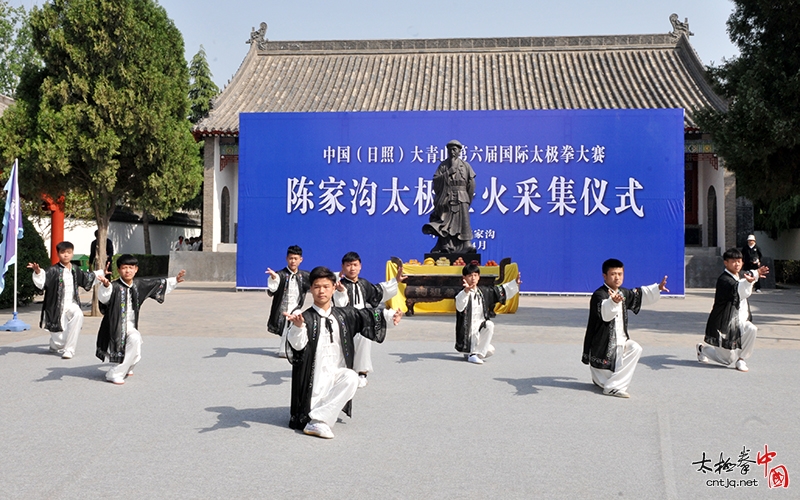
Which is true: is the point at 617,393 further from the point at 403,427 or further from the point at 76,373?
the point at 76,373

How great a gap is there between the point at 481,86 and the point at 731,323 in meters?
15.8

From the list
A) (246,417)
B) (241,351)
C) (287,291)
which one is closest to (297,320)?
(246,417)

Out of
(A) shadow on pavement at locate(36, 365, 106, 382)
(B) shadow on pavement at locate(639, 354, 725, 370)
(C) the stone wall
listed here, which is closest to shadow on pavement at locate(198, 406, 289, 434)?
(A) shadow on pavement at locate(36, 365, 106, 382)

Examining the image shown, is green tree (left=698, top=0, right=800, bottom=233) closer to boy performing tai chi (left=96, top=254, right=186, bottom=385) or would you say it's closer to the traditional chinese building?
the traditional chinese building

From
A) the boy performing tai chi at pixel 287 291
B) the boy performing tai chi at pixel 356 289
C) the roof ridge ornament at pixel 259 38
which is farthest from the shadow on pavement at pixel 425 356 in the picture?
the roof ridge ornament at pixel 259 38

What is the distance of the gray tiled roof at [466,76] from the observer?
2088 centimetres

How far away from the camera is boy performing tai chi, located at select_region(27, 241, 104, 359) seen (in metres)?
7.50

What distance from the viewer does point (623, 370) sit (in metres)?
5.70

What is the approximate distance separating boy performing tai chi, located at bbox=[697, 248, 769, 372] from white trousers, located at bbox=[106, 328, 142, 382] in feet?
17.3

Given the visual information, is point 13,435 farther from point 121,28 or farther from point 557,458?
point 121,28

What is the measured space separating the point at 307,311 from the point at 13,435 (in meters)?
1.85

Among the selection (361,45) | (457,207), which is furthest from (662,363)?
(361,45)

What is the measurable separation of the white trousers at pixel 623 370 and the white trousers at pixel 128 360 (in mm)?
3795

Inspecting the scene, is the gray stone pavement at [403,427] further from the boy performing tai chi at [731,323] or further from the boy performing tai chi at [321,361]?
the boy performing tai chi at [731,323]
